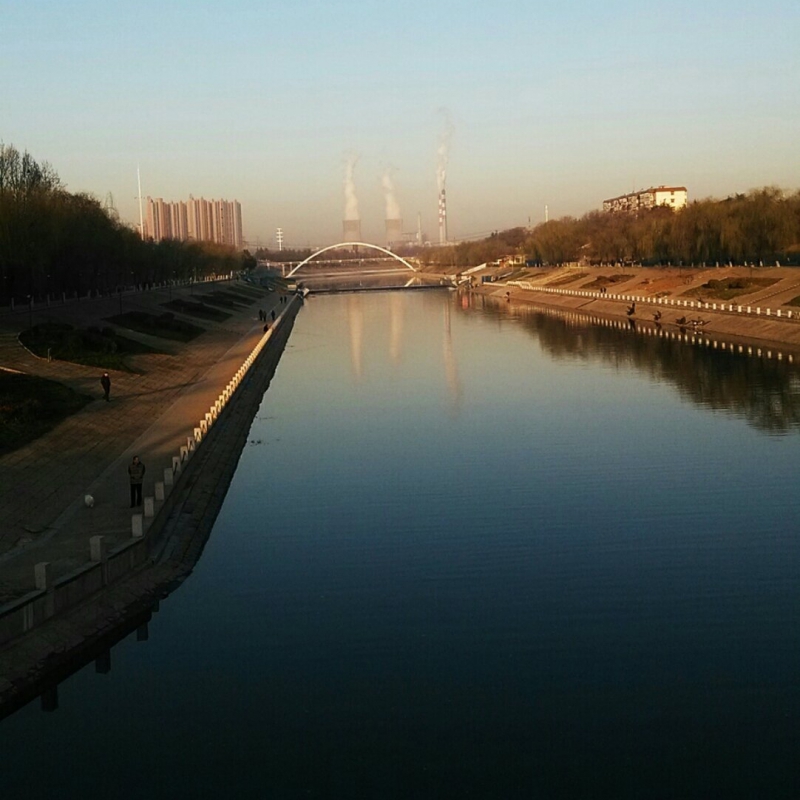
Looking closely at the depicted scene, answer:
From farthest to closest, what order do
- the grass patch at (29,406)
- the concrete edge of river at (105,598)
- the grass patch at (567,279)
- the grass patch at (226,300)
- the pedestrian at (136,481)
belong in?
the grass patch at (567,279) < the grass patch at (226,300) < the grass patch at (29,406) < the pedestrian at (136,481) < the concrete edge of river at (105,598)

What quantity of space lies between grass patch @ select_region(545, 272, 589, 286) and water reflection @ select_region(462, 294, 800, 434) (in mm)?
20716

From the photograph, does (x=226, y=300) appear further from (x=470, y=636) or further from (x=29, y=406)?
(x=470, y=636)

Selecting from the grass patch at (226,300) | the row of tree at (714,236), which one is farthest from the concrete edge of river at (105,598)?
the grass patch at (226,300)

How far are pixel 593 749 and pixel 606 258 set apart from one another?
66642 mm

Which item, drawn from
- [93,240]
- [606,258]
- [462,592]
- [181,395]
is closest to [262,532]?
[462,592]

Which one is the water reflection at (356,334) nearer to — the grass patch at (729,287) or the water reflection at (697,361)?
the water reflection at (697,361)

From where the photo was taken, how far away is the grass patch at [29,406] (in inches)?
652

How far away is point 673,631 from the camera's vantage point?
30.9ft

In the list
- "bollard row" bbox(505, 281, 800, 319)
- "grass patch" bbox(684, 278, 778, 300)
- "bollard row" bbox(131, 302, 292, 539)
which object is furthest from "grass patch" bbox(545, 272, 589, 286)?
"bollard row" bbox(131, 302, 292, 539)

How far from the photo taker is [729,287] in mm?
45031

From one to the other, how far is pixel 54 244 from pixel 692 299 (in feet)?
79.3

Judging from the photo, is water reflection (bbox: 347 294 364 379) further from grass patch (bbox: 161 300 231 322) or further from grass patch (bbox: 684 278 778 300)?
grass patch (bbox: 684 278 778 300)

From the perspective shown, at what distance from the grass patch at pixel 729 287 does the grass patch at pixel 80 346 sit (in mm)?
22725

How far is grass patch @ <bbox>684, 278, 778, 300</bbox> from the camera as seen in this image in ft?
141
